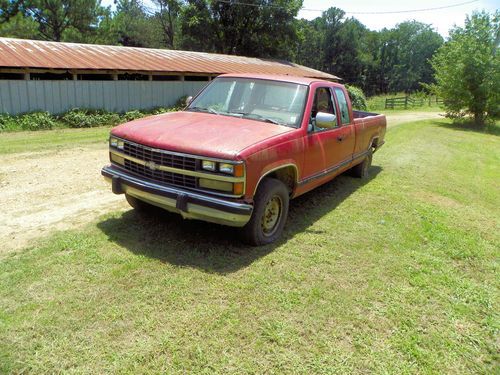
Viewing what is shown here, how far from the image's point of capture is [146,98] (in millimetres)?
18156

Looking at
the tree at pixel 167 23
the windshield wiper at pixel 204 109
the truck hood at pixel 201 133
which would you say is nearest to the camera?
the truck hood at pixel 201 133

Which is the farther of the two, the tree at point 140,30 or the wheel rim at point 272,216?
the tree at point 140,30

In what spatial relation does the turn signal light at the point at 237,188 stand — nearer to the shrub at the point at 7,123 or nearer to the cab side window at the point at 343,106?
the cab side window at the point at 343,106

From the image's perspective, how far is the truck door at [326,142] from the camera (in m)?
5.08

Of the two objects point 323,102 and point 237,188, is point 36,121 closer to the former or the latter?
point 323,102

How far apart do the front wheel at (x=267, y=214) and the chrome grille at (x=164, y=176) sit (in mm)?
738

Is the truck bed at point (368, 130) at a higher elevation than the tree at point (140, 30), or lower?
lower

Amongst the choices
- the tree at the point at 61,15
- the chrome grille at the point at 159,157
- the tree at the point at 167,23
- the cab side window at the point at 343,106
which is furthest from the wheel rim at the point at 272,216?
the tree at the point at 167,23

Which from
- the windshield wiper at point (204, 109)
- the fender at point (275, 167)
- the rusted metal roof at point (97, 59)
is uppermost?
the rusted metal roof at point (97, 59)

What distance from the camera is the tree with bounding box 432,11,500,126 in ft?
69.1

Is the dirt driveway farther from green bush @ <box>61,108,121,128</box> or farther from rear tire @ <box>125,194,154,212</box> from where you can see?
green bush @ <box>61,108,121,128</box>

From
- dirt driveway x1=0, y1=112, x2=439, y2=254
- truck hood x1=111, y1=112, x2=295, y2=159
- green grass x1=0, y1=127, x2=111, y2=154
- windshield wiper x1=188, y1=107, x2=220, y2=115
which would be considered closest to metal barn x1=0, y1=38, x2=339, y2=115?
green grass x1=0, y1=127, x2=111, y2=154

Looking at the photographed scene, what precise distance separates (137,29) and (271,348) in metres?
60.8

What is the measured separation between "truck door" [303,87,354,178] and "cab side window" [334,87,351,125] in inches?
1.5
